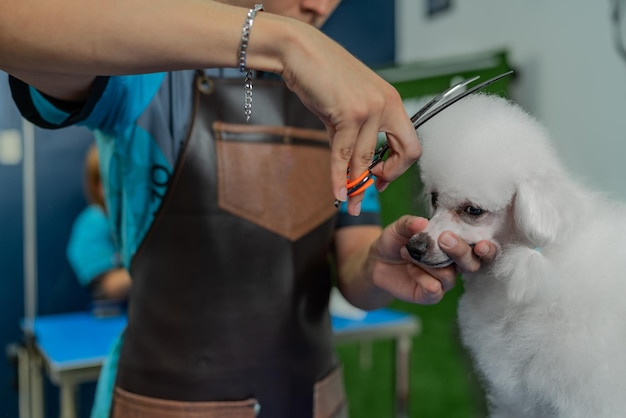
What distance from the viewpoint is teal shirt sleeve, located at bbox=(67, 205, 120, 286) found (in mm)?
1851

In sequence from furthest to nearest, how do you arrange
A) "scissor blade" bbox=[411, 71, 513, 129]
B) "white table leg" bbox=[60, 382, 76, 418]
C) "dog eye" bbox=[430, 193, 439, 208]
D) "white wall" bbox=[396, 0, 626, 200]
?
"white table leg" bbox=[60, 382, 76, 418], "white wall" bbox=[396, 0, 626, 200], "dog eye" bbox=[430, 193, 439, 208], "scissor blade" bbox=[411, 71, 513, 129]

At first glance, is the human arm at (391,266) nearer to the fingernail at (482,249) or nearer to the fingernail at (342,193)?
the fingernail at (482,249)

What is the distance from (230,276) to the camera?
71 cm

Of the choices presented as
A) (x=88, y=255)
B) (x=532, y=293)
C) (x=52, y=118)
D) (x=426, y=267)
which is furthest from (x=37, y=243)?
(x=532, y=293)

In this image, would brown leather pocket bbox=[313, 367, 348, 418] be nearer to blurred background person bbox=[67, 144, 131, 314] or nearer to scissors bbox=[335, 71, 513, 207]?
scissors bbox=[335, 71, 513, 207]

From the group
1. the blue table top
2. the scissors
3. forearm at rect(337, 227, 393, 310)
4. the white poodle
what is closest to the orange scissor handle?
the scissors

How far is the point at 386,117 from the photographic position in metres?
0.39

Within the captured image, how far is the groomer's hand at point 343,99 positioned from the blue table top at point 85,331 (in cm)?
105

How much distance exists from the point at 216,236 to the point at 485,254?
12.8 inches

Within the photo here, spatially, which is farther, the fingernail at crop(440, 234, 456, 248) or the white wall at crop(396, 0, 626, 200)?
the white wall at crop(396, 0, 626, 200)

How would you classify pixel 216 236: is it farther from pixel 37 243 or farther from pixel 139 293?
pixel 37 243

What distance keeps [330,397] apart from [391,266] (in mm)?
227

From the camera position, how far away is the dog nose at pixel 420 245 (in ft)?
1.77

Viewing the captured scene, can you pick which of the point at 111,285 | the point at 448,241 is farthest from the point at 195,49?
the point at 111,285
